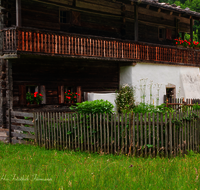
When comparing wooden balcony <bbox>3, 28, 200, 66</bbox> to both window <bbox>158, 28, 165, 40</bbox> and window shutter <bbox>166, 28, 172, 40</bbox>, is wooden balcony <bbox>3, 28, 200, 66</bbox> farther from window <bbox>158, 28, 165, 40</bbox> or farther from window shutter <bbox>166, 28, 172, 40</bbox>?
window <bbox>158, 28, 165, 40</bbox>

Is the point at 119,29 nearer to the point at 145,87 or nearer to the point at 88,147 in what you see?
the point at 145,87

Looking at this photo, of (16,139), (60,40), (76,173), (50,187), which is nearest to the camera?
(50,187)

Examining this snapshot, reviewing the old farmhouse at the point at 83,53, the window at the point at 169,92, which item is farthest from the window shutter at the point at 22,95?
the window at the point at 169,92

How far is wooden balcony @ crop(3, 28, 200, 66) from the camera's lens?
37.4ft

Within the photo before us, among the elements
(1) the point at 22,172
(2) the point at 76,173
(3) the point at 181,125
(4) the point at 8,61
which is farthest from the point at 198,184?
(4) the point at 8,61

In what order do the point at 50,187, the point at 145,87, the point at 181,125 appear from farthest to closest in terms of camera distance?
the point at 145,87 → the point at 181,125 → the point at 50,187

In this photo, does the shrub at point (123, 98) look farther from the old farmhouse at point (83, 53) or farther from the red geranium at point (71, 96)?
the red geranium at point (71, 96)

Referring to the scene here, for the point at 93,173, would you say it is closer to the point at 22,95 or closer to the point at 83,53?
the point at 22,95

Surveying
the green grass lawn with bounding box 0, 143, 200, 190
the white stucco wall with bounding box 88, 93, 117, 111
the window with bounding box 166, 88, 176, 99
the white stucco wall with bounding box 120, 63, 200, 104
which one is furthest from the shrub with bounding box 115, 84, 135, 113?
the green grass lawn with bounding box 0, 143, 200, 190

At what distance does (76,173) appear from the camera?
5.78 m

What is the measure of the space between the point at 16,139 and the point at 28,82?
365 cm

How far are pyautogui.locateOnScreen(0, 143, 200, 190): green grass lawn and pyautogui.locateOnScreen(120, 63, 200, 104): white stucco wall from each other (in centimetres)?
888

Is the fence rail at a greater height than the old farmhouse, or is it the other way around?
the old farmhouse

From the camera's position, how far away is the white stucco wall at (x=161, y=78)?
55.6 ft
